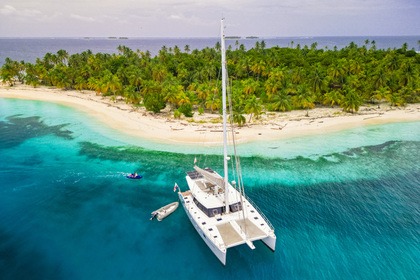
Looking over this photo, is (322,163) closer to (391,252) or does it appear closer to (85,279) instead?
(391,252)

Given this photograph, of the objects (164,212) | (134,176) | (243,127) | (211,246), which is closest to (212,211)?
(211,246)

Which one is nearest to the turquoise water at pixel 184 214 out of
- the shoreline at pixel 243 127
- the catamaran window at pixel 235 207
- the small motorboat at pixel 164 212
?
the small motorboat at pixel 164 212

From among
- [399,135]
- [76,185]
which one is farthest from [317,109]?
[76,185]

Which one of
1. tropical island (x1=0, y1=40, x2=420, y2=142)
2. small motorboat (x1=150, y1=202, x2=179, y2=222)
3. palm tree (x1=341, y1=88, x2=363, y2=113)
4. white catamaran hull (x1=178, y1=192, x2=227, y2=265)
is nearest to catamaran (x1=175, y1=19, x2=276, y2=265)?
white catamaran hull (x1=178, y1=192, x2=227, y2=265)

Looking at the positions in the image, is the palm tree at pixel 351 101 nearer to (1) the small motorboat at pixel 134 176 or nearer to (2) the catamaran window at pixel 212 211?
(1) the small motorboat at pixel 134 176

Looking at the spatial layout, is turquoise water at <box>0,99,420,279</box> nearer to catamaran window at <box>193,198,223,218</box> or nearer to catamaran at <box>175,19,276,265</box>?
catamaran at <box>175,19,276,265</box>

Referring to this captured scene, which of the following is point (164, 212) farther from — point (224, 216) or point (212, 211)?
point (224, 216)
